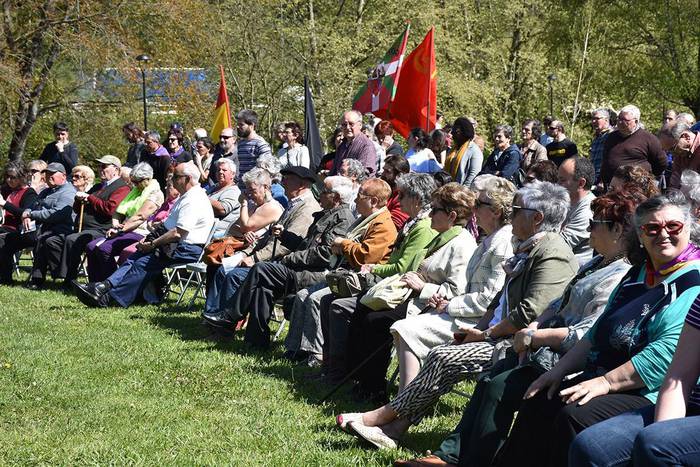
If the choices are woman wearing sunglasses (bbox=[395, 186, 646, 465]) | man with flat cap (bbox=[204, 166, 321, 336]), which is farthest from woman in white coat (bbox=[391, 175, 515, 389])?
man with flat cap (bbox=[204, 166, 321, 336])

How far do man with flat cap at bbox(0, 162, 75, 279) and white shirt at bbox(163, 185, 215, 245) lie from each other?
3.06 metres

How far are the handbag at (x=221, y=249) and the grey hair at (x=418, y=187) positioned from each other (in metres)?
2.81

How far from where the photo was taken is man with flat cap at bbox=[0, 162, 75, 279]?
45.0 feet

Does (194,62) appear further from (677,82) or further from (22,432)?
(22,432)

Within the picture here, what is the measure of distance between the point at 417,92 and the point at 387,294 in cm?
660

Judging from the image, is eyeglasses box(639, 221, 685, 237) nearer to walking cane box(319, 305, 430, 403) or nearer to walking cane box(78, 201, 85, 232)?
walking cane box(319, 305, 430, 403)

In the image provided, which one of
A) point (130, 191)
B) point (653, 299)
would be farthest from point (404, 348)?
point (130, 191)

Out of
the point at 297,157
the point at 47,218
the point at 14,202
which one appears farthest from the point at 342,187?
the point at 14,202

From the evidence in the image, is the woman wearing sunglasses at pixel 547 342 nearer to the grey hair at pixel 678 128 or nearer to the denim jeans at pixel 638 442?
the denim jeans at pixel 638 442

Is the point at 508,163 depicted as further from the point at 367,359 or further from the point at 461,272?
the point at 367,359

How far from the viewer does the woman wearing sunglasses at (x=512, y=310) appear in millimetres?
5547

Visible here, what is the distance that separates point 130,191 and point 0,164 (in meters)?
14.1

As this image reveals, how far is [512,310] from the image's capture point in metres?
5.66

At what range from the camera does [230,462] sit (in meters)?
5.48
